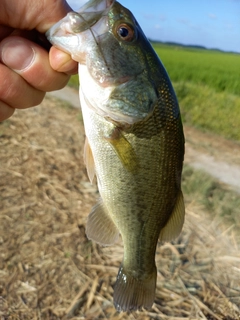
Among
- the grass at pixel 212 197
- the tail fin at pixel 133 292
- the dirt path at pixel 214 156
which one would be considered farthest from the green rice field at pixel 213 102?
the tail fin at pixel 133 292

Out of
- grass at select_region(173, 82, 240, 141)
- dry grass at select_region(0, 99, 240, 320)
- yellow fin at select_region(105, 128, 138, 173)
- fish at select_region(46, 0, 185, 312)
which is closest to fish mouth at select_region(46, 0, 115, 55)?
fish at select_region(46, 0, 185, 312)

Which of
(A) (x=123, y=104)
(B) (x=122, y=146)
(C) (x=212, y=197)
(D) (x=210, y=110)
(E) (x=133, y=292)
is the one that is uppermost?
(A) (x=123, y=104)

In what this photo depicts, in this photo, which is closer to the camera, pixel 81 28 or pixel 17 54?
pixel 81 28

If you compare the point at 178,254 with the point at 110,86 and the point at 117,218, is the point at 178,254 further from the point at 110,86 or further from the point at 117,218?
the point at 110,86

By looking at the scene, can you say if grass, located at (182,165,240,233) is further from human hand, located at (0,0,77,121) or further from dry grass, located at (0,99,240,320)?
human hand, located at (0,0,77,121)

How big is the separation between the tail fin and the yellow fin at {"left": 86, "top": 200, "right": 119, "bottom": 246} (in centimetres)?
25

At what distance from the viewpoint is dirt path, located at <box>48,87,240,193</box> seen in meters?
6.63

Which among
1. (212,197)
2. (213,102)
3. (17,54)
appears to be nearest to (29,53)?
(17,54)

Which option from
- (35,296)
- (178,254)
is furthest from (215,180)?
(35,296)

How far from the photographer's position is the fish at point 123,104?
169 cm

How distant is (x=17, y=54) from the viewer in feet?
6.49

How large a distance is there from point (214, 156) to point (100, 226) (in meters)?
5.74

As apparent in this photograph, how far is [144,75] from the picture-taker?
174 cm

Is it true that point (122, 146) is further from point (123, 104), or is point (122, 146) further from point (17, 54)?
point (17, 54)
